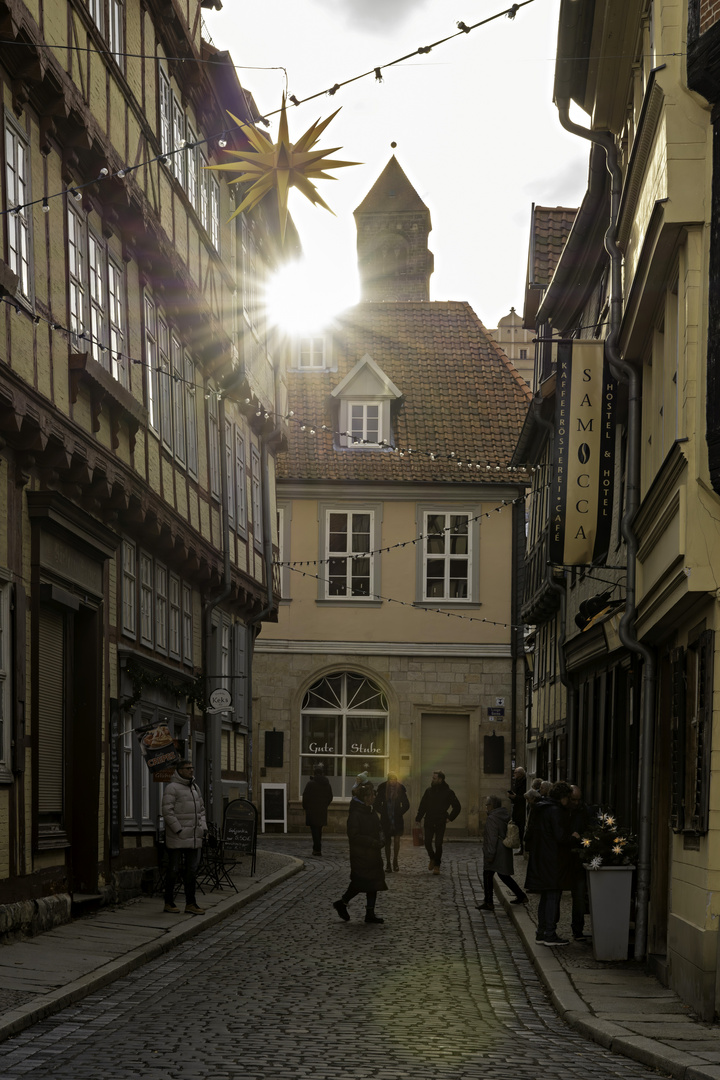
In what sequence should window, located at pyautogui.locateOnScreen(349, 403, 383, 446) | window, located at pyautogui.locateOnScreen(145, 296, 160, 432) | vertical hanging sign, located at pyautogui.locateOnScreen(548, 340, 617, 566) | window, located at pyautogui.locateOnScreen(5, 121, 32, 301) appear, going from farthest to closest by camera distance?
window, located at pyautogui.locateOnScreen(349, 403, 383, 446), window, located at pyautogui.locateOnScreen(145, 296, 160, 432), vertical hanging sign, located at pyautogui.locateOnScreen(548, 340, 617, 566), window, located at pyautogui.locateOnScreen(5, 121, 32, 301)

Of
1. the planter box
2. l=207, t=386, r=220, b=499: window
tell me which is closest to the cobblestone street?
the planter box

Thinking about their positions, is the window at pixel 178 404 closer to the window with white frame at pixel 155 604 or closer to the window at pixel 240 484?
the window with white frame at pixel 155 604

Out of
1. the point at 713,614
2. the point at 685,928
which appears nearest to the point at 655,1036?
the point at 685,928

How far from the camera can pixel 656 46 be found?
1244 centimetres

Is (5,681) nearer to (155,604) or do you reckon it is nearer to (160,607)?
(155,604)

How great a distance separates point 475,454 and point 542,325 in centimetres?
1059

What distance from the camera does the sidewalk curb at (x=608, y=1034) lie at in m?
8.53

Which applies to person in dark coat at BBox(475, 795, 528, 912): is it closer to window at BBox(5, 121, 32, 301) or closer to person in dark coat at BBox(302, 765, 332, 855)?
window at BBox(5, 121, 32, 301)

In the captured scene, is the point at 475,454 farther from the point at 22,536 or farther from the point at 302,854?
the point at 22,536

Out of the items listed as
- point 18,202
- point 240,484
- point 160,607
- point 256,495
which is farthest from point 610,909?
point 256,495

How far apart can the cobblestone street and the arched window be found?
777 inches

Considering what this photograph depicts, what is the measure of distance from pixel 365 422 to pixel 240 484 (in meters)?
12.7

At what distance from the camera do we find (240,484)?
28219 mm

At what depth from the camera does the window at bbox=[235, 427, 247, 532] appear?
27797 millimetres
